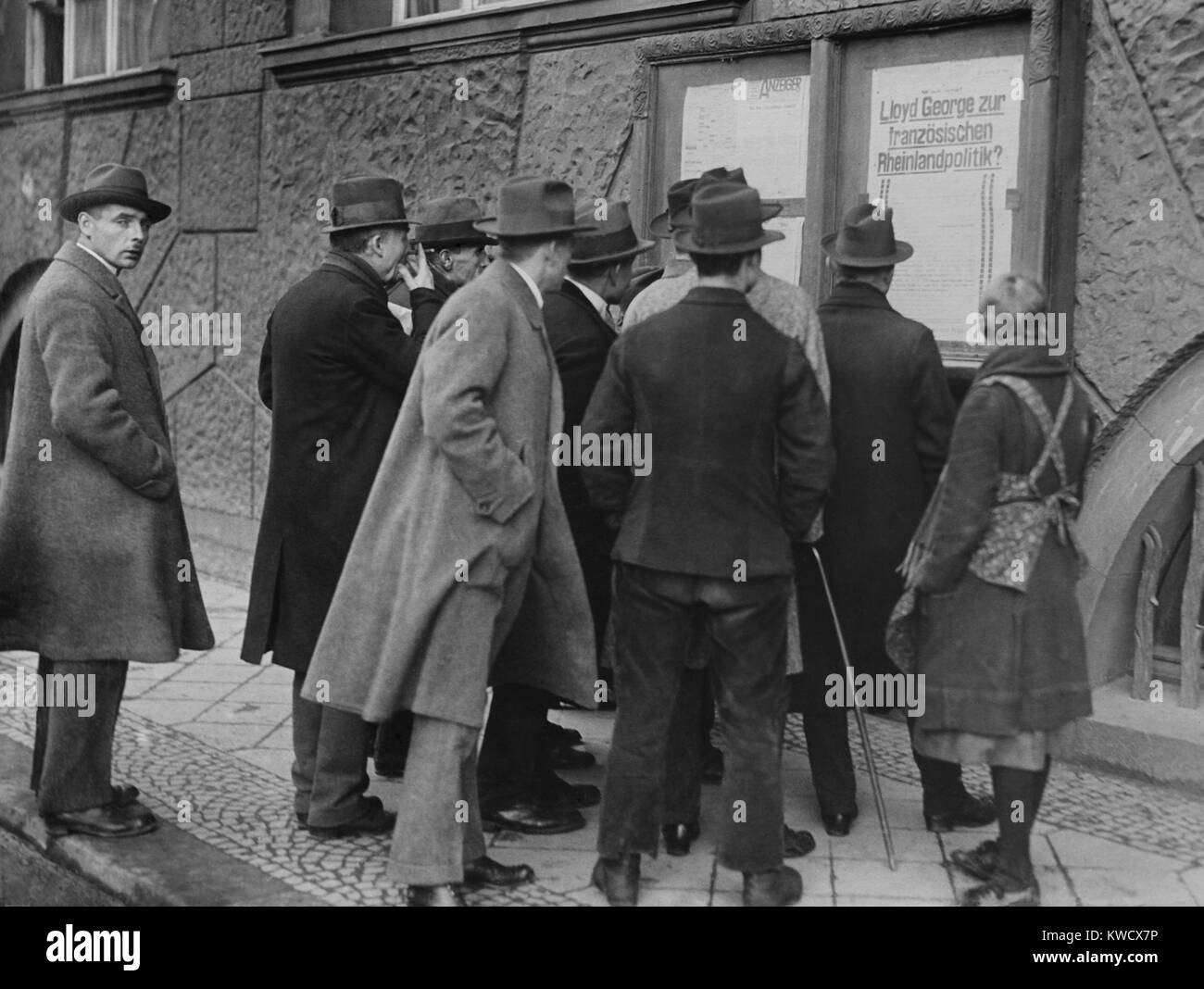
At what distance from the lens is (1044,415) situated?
4.04 metres

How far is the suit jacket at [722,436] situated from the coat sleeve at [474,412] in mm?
350

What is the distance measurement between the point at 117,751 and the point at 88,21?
259 inches

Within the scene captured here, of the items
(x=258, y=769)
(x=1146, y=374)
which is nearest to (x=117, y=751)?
(x=258, y=769)

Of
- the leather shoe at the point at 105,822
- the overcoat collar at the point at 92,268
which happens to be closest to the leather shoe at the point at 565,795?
the leather shoe at the point at 105,822

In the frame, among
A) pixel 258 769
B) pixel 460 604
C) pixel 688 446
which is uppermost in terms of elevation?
pixel 688 446

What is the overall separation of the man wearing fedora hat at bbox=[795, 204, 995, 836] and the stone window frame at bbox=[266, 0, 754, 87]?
2090 mm

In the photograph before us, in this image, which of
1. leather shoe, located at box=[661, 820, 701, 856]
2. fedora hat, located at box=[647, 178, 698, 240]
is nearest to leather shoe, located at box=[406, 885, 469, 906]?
leather shoe, located at box=[661, 820, 701, 856]

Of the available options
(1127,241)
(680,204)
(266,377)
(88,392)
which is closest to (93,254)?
(88,392)

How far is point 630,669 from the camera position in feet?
A: 13.6

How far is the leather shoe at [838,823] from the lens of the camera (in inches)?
187

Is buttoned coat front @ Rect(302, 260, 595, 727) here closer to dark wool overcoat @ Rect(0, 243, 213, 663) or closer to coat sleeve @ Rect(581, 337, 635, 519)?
→ coat sleeve @ Rect(581, 337, 635, 519)

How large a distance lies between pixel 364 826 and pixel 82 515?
4.10 feet

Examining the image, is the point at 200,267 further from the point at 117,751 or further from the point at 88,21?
the point at 117,751

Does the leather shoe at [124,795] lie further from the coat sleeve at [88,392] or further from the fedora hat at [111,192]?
the fedora hat at [111,192]
